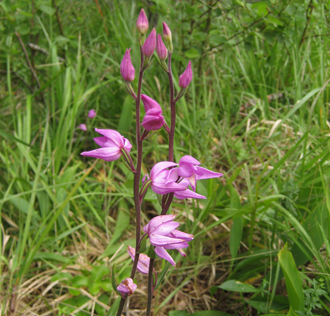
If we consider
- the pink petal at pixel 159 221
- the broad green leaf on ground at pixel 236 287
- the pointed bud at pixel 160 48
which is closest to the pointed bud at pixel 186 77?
the pointed bud at pixel 160 48

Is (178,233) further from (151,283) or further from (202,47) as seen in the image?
(202,47)

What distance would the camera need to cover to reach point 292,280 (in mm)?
1243

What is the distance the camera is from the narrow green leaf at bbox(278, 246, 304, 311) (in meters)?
1.23

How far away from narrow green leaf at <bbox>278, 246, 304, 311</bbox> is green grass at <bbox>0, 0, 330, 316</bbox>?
0.01 metres

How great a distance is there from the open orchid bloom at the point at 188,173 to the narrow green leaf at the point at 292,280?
50 cm

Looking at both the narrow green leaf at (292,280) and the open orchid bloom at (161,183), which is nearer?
the open orchid bloom at (161,183)

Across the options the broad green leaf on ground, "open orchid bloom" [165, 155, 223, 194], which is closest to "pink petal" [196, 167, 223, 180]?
"open orchid bloom" [165, 155, 223, 194]

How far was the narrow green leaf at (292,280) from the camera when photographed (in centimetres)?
123

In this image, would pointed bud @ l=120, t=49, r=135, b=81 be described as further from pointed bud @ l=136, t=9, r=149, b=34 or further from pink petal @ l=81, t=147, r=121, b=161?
pink petal @ l=81, t=147, r=121, b=161

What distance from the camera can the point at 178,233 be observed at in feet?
3.39

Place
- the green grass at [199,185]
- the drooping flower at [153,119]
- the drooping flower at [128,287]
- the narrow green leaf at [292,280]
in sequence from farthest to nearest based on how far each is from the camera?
the green grass at [199,185] → the narrow green leaf at [292,280] → the drooping flower at [128,287] → the drooping flower at [153,119]

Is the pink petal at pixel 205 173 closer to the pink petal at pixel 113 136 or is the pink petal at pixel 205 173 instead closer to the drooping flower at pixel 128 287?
the pink petal at pixel 113 136

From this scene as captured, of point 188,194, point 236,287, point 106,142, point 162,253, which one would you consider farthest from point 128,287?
point 236,287

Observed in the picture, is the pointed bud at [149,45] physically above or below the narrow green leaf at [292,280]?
above
